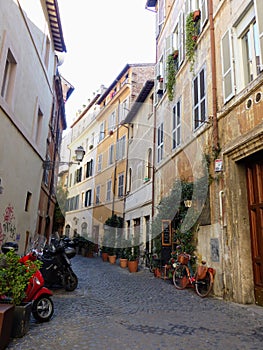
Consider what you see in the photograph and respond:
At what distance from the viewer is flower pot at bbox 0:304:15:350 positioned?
3.19m

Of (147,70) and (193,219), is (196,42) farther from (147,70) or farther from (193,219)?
(147,70)

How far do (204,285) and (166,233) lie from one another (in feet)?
8.87

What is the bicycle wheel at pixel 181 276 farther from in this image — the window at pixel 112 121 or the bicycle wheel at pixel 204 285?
the window at pixel 112 121

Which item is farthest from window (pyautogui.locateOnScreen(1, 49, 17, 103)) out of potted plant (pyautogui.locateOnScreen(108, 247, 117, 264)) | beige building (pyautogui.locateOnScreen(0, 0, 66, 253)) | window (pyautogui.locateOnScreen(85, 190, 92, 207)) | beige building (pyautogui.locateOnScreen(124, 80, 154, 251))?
window (pyautogui.locateOnScreen(85, 190, 92, 207))

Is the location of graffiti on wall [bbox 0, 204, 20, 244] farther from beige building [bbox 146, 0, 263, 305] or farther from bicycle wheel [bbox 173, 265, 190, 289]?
beige building [bbox 146, 0, 263, 305]

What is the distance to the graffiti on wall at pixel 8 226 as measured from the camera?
747 cm

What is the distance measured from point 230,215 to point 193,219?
5.86 ft

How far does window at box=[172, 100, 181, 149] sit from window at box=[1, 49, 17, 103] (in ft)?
17.5

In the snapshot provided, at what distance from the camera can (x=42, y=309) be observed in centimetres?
433

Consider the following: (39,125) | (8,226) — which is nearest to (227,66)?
(8,226)

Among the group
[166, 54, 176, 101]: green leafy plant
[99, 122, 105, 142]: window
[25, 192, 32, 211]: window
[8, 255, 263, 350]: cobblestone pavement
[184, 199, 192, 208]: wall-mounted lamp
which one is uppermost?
[99, 122, 105, 142]: window

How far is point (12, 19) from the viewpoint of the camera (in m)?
7.30

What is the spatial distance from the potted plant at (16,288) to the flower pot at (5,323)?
0.65 ft

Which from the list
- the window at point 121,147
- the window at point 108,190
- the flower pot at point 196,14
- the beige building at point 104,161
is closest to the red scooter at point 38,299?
the flower pot at point 196,14
